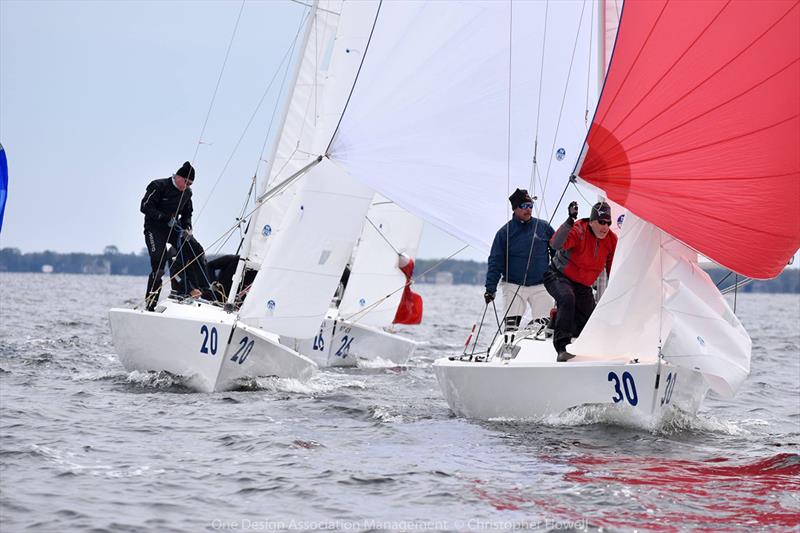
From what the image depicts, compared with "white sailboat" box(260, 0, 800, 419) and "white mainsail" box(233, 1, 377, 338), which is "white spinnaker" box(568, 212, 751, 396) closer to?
"white sailboat" box(260, 0, 800, 419)

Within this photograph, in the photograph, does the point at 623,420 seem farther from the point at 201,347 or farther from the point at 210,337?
the point at 201,347

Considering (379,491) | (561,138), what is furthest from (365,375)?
(379,491)

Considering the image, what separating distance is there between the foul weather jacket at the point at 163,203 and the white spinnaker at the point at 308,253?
139 cm

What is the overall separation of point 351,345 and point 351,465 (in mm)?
9575

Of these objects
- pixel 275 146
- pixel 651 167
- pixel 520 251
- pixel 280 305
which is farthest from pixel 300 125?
pixel 651 167

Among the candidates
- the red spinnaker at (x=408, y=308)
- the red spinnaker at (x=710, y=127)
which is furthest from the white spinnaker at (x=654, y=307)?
the red spinnaker at (x=408, y=308)

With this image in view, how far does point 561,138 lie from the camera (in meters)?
12.4

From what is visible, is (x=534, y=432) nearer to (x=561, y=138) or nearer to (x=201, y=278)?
(x=561, y=138)

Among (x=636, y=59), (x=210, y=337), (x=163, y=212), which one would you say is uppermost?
(x=636, y=59)

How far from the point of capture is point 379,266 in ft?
59.9

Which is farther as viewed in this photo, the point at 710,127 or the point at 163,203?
the point at 163,203

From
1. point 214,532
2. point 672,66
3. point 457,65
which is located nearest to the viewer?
point 214,532

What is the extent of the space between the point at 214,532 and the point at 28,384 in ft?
20.6

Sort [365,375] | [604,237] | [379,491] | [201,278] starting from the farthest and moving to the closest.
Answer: [365,375] → [201,278] → [604,237] → [379,491]
